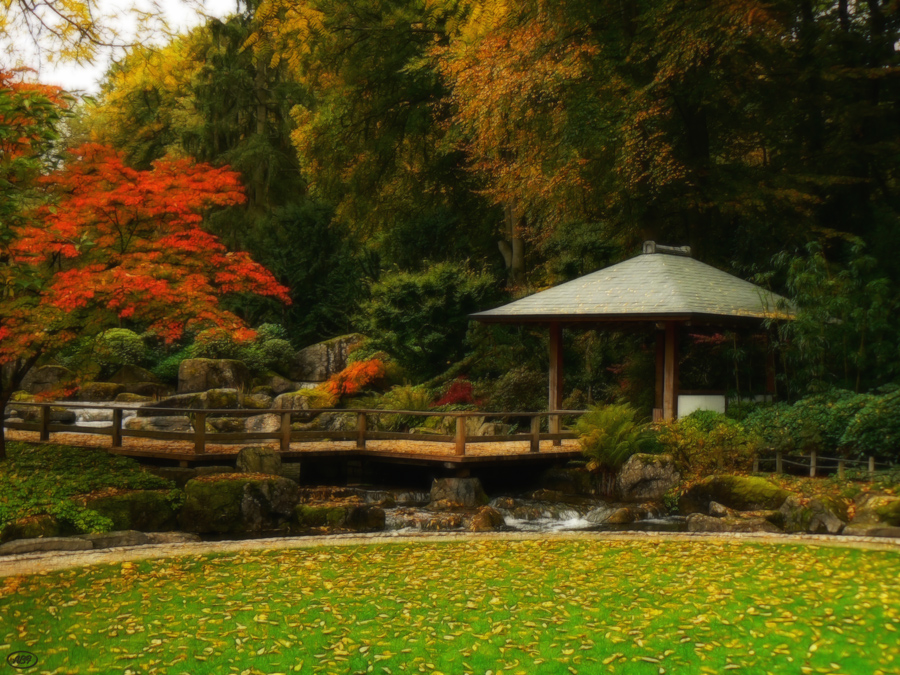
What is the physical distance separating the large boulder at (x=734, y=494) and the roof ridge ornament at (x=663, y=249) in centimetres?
632

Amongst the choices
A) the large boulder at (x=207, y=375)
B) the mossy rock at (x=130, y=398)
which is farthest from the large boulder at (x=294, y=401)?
the mossy rock at (x=130, y=398)

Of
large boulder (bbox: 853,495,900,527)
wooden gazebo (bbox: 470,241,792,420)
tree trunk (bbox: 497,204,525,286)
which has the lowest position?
large boulder (bbox: 853,495,900,527)

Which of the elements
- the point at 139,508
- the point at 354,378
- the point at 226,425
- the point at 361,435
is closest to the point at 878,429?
the point at 361,435

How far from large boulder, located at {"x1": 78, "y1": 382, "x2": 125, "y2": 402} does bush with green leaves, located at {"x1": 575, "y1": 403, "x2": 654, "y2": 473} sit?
→ 14.9 metres

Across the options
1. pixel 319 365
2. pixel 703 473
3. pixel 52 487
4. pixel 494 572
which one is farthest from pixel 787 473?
pixel 319 365

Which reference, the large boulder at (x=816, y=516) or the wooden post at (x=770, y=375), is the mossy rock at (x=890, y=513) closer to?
the large boulder at (x=816, y=516)

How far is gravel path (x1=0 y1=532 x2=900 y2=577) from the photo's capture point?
26.7ft

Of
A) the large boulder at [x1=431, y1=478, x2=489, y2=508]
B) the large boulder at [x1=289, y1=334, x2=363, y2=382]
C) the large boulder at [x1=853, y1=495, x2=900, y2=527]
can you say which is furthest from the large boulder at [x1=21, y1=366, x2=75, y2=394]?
the large boulder at [x1=853, y1=495, x2=900, y2=527]

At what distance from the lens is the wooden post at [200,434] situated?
13.7 m

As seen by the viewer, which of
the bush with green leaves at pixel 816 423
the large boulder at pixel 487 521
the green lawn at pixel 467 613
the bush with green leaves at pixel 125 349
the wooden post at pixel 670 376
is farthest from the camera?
the bush with green leaves at pixel 125 349

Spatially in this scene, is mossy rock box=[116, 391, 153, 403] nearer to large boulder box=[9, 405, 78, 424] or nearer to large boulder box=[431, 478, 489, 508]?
large boulder box=[9, 405, 78, 424]

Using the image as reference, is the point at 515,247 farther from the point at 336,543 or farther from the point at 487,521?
the point at 336,543

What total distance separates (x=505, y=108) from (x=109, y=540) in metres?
11.1

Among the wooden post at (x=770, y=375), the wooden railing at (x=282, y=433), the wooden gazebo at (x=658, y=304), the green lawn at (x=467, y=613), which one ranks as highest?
the wooden gazebo at (x=658, y=304)
